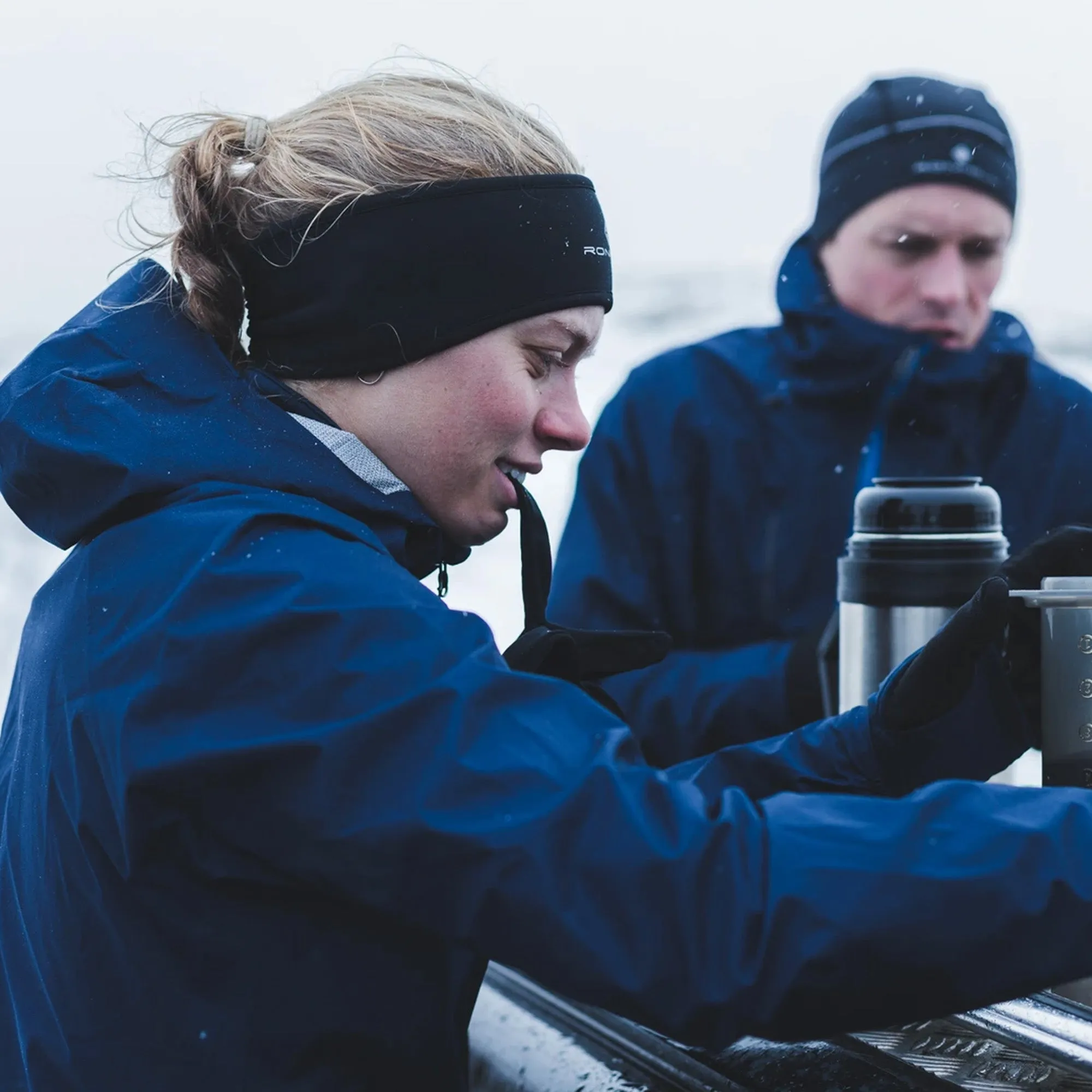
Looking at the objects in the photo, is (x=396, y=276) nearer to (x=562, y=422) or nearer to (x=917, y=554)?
(x=562, y=422)

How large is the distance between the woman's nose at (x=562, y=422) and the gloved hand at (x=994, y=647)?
359 millimetres

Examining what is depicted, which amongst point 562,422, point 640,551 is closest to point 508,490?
point 562,422

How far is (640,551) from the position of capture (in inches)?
87.0

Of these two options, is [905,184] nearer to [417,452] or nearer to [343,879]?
[417,452]

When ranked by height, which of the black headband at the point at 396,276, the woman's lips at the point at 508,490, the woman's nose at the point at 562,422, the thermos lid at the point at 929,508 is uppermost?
the black headband at the point at 396,276

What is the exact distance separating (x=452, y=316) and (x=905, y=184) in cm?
124

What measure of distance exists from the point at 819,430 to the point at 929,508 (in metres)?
0.80

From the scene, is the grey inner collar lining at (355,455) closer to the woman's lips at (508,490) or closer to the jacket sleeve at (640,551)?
the woman's lips at (508,490)

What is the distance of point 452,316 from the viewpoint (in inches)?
40.6

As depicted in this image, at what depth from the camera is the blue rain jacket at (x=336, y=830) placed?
2.42 ft

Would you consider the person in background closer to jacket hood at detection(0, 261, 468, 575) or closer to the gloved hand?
the gloved hand

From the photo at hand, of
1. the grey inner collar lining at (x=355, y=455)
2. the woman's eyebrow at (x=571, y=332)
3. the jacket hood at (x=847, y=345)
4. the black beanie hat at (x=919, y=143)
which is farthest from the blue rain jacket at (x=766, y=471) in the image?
the grey inner collar lining at (x=355, y=455)

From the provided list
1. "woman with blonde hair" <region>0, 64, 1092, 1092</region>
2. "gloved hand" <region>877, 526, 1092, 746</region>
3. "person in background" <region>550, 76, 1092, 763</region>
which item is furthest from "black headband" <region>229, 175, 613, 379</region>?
"person in background" <region>550, 76, 1092, 763</region>

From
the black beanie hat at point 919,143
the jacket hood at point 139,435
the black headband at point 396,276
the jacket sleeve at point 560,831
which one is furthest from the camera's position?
the black beanie hat at point 919,143
